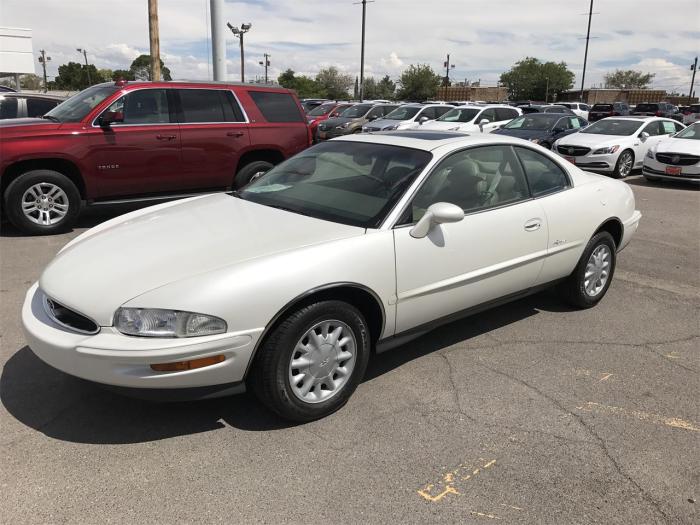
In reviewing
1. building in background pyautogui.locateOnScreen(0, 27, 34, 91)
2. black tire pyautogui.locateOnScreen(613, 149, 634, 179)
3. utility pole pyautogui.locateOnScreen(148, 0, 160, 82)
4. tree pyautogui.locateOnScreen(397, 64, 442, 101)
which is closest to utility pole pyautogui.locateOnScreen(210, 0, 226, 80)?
utility pole pyautogui.locateOnScreen(148, 0, 160, 82)

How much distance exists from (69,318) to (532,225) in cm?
304

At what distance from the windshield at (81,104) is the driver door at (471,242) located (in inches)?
207

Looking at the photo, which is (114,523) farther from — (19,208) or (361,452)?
(19,208)

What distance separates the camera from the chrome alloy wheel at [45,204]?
6766mm

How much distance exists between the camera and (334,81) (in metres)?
90.2

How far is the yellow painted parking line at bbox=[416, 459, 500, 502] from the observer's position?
2562 mm

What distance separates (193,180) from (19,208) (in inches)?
83.4

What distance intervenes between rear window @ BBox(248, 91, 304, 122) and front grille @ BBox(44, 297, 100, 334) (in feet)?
19.3

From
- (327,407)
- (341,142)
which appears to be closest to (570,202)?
(341,142)

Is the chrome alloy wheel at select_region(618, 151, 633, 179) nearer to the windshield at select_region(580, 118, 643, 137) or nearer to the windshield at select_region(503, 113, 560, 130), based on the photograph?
the windshield at select_region(580, 118, 643, 137)

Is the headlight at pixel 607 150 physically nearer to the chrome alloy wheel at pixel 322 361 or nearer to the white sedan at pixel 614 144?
the white sedan at pixel 614 144

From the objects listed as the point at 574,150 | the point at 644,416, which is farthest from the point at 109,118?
the point at 574,150

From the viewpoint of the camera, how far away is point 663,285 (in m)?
5.66

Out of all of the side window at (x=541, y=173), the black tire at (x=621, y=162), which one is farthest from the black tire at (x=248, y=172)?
the black tire at (x=621, y=162)
